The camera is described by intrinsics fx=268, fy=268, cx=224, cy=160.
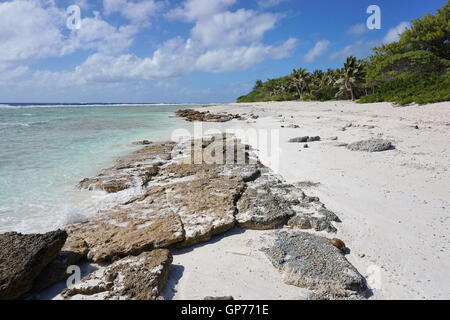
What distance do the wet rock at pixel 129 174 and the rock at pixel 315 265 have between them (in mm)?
4184

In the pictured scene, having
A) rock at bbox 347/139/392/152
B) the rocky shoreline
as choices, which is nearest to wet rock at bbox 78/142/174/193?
the rocky shoreline

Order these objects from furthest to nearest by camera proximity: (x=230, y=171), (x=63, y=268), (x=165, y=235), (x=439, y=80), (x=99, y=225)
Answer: (x=439, y=80) < (x=230, y=171) < (x=99, y=225) < (x=165, y=235) < (x=63, y=268)

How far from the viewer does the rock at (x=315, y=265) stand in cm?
267

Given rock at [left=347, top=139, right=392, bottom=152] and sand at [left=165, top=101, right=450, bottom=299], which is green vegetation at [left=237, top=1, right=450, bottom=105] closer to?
rock at [left=347, top=139, right=392, bottom=152]

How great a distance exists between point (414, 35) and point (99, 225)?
3668 centimetres

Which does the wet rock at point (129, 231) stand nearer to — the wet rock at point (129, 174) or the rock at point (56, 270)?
the rock at point (56, 270)

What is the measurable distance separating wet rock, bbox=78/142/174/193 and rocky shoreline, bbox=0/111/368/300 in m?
0.12

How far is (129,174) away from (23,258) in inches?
176

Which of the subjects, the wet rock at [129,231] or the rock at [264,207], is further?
the rock at [264,207]

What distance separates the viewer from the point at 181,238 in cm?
353

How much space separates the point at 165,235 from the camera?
11.7ft

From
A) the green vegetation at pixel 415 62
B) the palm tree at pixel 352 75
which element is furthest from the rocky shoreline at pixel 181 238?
the palm tree at pixel 352 75
